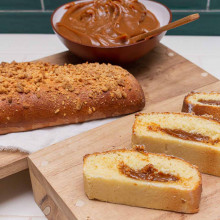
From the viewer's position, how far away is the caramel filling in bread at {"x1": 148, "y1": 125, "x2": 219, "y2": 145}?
1.57 meters

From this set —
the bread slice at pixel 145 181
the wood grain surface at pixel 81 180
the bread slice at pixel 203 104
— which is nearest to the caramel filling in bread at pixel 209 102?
the bread slice at pixel 203 104

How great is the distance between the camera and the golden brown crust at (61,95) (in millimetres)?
1809

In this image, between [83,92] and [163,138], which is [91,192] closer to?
[163,138]

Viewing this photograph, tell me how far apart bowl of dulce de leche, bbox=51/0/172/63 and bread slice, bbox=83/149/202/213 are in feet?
2.63

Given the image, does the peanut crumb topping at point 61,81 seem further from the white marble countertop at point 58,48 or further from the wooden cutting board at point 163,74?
the white marble countertop at point 58,48

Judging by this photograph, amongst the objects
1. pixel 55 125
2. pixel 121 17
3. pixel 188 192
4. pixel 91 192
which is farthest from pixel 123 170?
pixel 121 17

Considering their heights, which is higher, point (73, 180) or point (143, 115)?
point (143, 115)

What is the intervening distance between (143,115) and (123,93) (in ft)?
0.76

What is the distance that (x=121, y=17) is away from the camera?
2215mm

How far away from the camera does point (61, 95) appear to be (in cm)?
185

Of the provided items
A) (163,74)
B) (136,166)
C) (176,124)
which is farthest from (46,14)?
(136,166)

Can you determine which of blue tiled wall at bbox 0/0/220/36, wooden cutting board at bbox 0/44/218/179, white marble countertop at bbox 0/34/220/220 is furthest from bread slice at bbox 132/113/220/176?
blue tiled wall at bbox 0/0/220/36

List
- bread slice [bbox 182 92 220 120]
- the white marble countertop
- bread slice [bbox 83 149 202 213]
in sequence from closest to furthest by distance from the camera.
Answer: bread slice [bbox 83 149 202 213]
bread slice [bbox 182 92 220 120]
the white marble countertop

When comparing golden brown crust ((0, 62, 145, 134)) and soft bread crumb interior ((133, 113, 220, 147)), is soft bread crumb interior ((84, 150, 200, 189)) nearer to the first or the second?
soft bread crumb interior ((133, 113, 220, 147))
